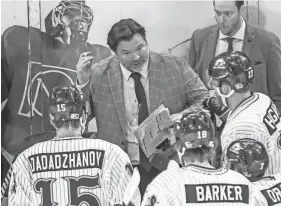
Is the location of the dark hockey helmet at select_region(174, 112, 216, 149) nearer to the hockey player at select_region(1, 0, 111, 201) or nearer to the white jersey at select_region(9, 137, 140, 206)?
the white jersey at select_region(9, 137, 140, 206)

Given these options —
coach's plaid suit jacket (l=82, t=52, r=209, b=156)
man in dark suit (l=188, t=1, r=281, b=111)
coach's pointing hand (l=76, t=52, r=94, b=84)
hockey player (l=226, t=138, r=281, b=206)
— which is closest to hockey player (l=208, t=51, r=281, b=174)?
hockey player (l=226, t=138, r=281, b=206)

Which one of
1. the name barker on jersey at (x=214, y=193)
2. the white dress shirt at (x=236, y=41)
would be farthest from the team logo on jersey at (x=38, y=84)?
the name barker on jersey at (x=214, y=193)

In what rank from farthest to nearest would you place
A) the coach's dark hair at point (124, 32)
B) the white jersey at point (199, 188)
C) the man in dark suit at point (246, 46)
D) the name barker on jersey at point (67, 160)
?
1. the man in dark suit at point (246, 46)
2. the coach's dark hair at point (124, 32)
3. the name barker on jersey at point (67, 160)
4. the white jersey at point (199, 188)

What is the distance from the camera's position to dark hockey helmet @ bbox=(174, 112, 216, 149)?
4.29 metres

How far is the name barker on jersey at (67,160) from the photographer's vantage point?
4789 mm

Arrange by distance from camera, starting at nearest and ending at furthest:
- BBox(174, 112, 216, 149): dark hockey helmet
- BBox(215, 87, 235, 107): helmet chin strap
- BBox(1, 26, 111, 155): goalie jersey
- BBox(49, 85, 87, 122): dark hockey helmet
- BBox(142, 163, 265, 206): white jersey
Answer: BBox(142, 163, 265, 206): white jersey < BBox(174, 112, 216, 149): dark hockey helmet < BBox(49, 85, 87, 122): dark hockey helmet < BBox(215, 87, 235, 107): helmet chin strap < BBox(1, 26, 111, 155): goalie jersey

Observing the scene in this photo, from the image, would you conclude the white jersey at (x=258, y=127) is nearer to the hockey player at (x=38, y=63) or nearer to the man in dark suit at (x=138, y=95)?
the man in dark suit at (x=138, y=95)

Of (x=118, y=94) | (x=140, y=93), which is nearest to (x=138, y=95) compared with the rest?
(x=140, y=93)

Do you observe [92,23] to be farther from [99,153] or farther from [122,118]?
[99,153]

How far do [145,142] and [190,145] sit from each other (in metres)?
1.49

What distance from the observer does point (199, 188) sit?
4184 millimetres

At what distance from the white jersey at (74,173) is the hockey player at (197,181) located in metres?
0.57

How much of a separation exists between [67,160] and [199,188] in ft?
3.11

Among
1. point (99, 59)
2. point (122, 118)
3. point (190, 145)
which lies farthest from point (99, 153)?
point (99, 59)
